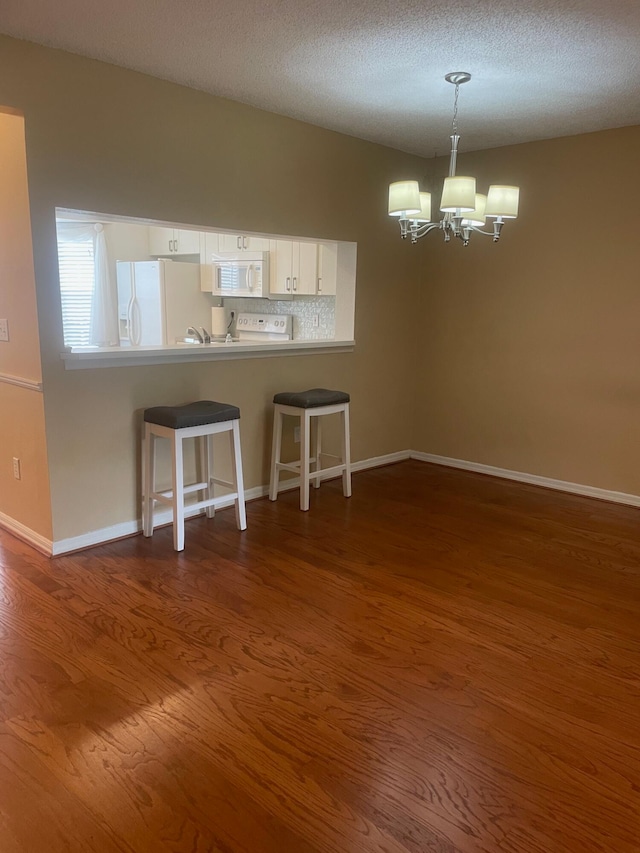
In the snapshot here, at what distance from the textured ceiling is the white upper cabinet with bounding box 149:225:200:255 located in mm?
2161

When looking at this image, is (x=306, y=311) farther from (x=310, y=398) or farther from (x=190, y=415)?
(x=190, y=415)

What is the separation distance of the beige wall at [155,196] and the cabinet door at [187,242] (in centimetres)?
188

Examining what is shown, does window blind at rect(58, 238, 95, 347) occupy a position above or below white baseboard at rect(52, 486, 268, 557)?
above

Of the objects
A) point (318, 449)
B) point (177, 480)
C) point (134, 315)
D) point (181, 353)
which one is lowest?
point (318, 449)

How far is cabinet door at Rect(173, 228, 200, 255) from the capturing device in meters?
5.70

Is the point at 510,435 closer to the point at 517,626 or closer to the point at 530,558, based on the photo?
the point at 530,558

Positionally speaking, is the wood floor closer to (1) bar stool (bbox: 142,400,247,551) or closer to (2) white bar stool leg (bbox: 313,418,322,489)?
(1) bar stool (bbox: 142,400,247,551)

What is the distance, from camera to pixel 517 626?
265 cm

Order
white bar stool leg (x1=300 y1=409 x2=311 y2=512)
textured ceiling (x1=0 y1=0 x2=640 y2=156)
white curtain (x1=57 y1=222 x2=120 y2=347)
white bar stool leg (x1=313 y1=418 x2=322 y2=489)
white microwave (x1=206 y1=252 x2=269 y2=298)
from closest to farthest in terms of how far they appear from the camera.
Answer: textured ceiling (x1=0 y1=0 x2=640 y2=156) → white bar stool leg (x1=300 y1=409 x2=311 y2=512) → white bar stool leg (x1=313 y1=418 x2=322 y2=489) → white microwave (x1=206 y1=252 x2=269 y2=298) → white curtain (x1=57 y1=222 x2=120 y2=347)

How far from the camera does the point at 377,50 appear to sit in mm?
2805

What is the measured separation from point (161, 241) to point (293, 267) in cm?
174

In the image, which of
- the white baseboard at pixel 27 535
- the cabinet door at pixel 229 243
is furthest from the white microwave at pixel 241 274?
the white baseboard at pixel 27 535

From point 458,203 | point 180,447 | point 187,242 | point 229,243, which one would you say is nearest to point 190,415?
point 180,447

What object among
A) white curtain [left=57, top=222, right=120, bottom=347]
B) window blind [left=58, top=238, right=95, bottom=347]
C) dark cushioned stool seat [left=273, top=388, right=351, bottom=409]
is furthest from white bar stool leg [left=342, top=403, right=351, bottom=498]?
window blind [left=58, top=238, right=95, bottom=347]
